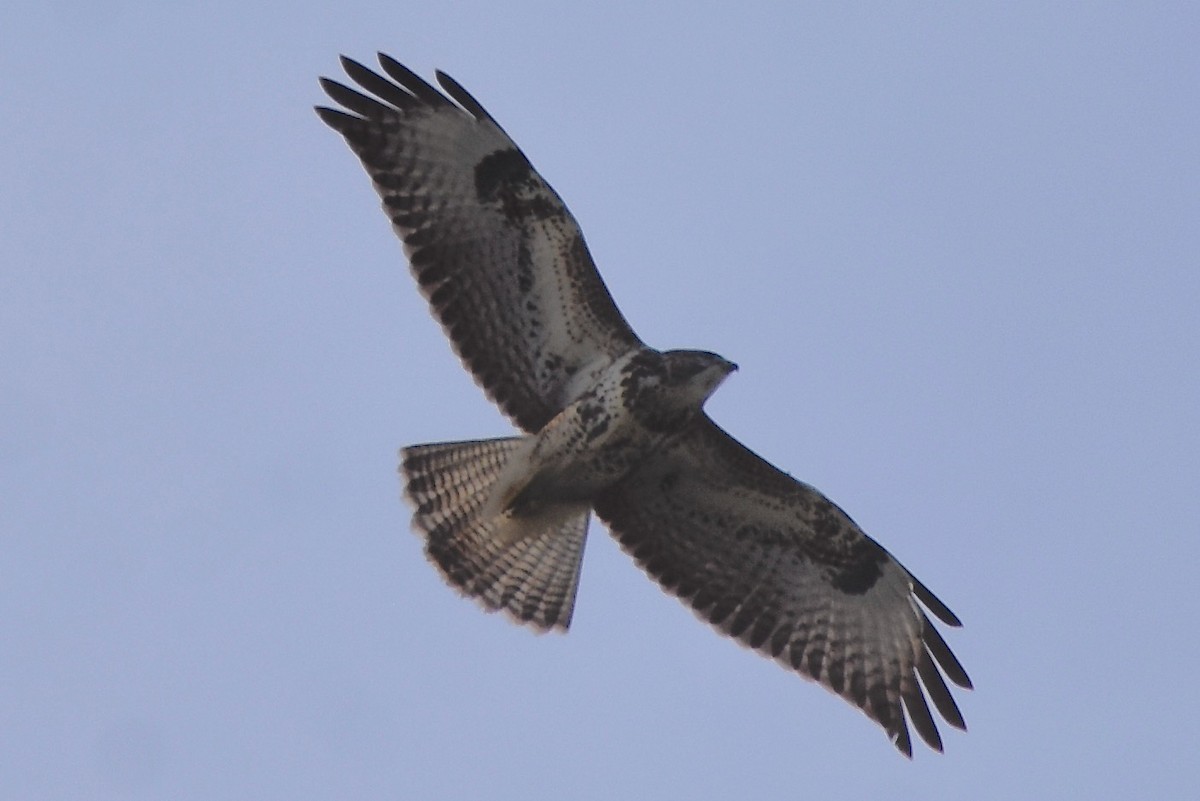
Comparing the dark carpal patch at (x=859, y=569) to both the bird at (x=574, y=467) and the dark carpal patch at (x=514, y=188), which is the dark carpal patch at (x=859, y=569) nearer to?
the bird at (x=574, y=467)

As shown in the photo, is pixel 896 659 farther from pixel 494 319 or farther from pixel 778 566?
pixel 494 319

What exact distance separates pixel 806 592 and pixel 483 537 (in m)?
1.96

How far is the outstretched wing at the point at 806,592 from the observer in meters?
11.5

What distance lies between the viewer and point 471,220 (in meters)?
11.0

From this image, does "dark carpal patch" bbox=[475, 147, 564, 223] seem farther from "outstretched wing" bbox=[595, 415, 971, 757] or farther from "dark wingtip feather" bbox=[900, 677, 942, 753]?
"dark wingtip feather" bbox=[900, 677, 942, 753]

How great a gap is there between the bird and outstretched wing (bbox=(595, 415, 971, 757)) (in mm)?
10

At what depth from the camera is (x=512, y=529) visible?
11320 mm

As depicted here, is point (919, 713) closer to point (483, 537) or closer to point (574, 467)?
point (574, 467)

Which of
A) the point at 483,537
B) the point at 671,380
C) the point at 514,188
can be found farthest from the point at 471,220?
the point at 483,537

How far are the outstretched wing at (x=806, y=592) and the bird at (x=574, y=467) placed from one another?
1 cm

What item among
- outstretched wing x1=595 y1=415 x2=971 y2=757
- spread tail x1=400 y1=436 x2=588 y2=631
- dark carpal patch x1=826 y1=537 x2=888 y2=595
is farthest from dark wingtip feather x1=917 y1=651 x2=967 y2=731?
spread tail x1=400 y1=436 x2=588 y2=631

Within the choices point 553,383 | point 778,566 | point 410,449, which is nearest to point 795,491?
point 778,566

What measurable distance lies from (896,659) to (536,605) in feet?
7.14

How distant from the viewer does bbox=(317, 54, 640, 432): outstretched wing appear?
1100 centimetres
